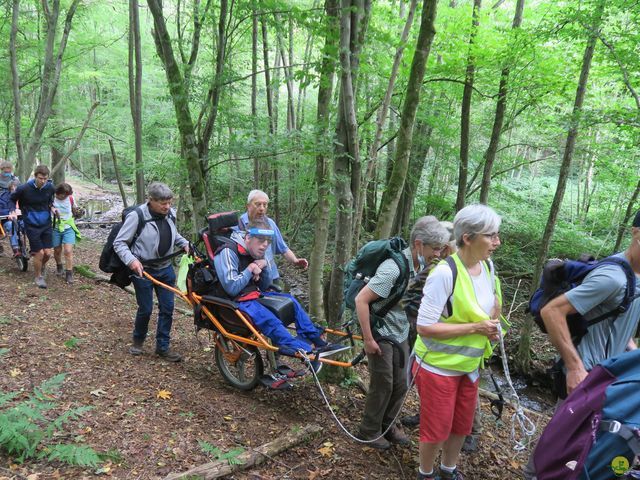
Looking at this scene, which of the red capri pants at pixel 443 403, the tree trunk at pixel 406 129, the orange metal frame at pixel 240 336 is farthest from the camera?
the tree trunk at pixel 406 129

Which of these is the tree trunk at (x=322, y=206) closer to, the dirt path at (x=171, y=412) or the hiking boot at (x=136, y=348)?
the dirt path at (x=171, y=412)

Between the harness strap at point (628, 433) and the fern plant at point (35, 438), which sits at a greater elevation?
the harness strap at point (628, 433)

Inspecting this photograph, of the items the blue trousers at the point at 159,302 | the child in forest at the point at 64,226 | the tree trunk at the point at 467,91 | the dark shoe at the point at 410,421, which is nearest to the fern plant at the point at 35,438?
the blue trousers at the point at 159,302

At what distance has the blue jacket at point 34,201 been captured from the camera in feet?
24.0

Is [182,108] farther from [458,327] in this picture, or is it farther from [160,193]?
[458,327]

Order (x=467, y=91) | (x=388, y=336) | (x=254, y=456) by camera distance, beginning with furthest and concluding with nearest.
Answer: (x=467, y=91) → (x=388, y=336) → (x=254, y=456)

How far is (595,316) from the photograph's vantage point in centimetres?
229

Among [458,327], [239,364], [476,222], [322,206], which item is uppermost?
[476,222]

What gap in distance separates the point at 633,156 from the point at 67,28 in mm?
15283

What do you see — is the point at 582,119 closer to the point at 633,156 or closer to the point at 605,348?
the point at 633,156

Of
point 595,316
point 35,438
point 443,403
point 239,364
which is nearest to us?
point 595,316

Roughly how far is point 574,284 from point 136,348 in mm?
5067

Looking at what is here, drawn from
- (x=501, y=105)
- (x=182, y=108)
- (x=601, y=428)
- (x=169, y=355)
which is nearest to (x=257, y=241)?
(x=169, y=355)

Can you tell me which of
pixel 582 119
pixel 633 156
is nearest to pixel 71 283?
pixel 582 119
